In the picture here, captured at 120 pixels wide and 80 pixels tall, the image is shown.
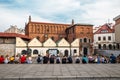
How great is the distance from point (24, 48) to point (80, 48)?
15.6m

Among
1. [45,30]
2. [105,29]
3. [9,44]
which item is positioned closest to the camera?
[9,44]

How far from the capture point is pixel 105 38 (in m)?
67.4

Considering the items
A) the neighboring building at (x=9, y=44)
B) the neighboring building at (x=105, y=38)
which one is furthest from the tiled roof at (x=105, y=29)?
the neighboring building at (x=9, y=44)

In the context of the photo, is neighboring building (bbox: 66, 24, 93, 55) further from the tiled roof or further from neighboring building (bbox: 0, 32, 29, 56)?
neighboring building (bbox: 0, 32, 29, 56)

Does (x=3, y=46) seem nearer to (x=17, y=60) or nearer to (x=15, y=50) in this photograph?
(x=15, y=50)

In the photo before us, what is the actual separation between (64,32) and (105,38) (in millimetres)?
15072

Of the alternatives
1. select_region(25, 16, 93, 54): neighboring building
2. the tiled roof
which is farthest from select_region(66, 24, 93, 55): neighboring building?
the tiled roof

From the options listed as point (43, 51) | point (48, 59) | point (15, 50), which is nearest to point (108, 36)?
point (43, 51)

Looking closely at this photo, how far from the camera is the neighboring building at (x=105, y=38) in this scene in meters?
66.3

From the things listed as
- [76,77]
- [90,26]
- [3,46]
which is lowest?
[76,77]

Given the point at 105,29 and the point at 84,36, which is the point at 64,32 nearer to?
the point at 84,36

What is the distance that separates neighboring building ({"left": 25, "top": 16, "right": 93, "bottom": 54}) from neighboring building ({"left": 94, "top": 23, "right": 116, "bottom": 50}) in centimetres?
1255

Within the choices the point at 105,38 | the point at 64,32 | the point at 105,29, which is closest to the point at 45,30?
the point at 64,32

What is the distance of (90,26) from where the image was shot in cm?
5497
